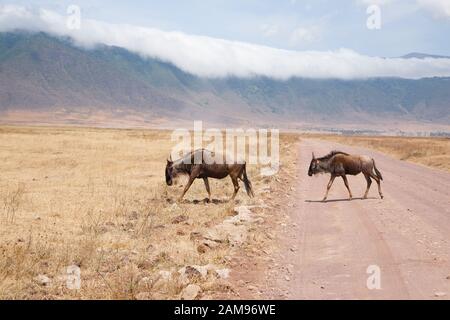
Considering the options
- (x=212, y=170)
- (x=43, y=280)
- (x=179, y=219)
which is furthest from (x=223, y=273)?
(x=212, y=170)

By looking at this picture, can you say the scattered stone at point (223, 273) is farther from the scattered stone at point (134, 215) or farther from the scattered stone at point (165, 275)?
the scattered stone at point (134, 215)

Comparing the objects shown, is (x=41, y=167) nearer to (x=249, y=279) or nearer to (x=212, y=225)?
(x=212, y=225)

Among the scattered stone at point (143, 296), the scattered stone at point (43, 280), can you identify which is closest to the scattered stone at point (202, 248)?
the scattered stone at point (143, 296)

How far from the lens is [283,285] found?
28.9ft

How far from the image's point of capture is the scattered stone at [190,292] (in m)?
8.02

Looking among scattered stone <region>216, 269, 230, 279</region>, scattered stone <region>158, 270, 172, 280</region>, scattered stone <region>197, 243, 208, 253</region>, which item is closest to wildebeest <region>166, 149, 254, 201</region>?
scattered stone <region>197, 243, 208, 253</region>

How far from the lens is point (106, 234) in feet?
43.0

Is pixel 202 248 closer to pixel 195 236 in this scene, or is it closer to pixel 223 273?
pixel 195 236

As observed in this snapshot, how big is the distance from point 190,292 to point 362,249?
4.45 metres

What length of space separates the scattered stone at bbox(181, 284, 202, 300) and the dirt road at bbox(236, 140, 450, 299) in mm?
1042

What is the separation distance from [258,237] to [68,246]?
4202mm

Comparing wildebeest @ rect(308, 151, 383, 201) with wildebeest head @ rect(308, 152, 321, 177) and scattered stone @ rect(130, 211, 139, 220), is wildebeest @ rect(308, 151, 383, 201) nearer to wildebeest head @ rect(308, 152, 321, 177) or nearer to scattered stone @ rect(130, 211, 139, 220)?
wildebeest head @ rect(308, 152, 321, 177)

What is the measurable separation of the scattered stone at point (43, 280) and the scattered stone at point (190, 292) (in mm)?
2514

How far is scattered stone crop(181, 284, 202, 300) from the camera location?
802 cm
